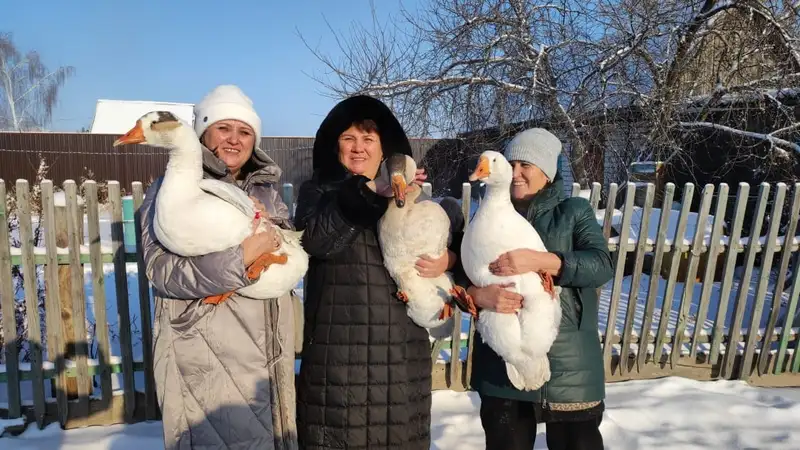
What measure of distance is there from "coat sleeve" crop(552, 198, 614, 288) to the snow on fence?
154 cm

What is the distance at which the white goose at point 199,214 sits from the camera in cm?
180

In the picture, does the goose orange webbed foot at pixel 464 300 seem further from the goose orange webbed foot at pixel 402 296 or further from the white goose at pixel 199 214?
the white goose at pixel 199 214

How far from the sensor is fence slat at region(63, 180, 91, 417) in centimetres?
334

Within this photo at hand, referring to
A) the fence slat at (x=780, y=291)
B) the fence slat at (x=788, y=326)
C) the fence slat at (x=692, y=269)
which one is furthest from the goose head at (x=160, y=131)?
the fence slat at (x=788, y=326)

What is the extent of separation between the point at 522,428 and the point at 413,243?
1051 mm

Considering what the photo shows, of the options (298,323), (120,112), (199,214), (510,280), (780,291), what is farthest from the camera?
(120,112)

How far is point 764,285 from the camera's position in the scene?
15.0 feet

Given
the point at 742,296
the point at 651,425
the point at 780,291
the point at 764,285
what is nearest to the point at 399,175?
the point at 651,425

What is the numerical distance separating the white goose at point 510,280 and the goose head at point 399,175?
29 cm

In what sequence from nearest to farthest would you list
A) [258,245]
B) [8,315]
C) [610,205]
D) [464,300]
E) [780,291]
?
[258,245]
[464,300]
[8,315]
[610,205]
[780,291]

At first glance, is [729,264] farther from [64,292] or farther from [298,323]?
[64,292]

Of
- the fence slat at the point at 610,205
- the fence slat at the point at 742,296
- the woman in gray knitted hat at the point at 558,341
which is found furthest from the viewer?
the fence slat at the point at 742,296

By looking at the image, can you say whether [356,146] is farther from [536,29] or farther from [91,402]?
[536,29]

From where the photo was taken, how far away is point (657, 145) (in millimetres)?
7160
